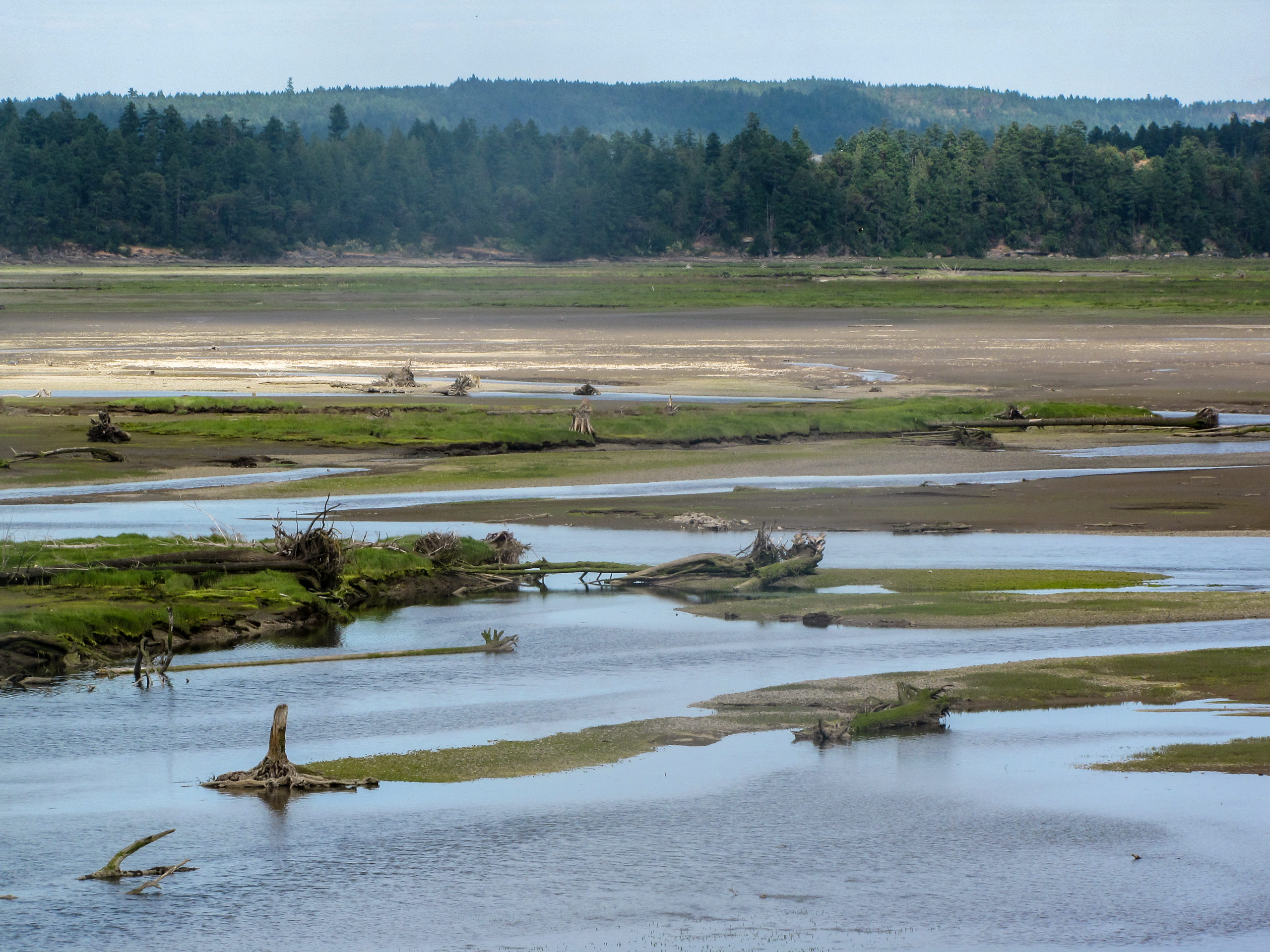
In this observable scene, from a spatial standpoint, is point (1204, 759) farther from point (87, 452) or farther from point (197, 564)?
point (87, 452)

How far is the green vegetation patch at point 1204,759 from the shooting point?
1206cm

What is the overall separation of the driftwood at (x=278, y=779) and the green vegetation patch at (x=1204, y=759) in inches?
230

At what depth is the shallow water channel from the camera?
920cm

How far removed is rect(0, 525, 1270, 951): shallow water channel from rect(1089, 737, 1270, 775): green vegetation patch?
189mm

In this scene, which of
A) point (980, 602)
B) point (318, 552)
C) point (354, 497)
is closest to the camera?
point (980, 602)

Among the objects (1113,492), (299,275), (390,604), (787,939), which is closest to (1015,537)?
(1113,492)

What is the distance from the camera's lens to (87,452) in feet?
107

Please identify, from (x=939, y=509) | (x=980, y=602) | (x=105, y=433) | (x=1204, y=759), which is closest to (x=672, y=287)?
(x=105, y=433)

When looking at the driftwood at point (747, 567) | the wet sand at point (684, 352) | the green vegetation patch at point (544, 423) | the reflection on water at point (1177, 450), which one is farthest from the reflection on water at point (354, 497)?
the wet sand at point (684, 352)

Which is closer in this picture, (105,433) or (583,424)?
(105,433)

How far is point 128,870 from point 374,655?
21.9ft

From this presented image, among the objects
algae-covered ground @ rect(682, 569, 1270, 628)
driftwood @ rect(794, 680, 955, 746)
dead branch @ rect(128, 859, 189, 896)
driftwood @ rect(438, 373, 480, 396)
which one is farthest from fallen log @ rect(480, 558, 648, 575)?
driftwood @ rect(438, 373, 480, 396)

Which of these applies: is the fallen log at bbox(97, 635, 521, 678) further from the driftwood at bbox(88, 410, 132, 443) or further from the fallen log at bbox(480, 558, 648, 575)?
the driftwood at bbox(88, 410, 132, 443)

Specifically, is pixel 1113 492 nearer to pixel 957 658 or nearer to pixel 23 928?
pixel 957 658
